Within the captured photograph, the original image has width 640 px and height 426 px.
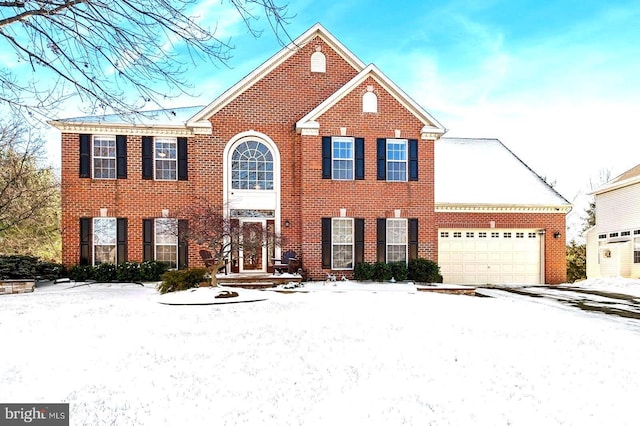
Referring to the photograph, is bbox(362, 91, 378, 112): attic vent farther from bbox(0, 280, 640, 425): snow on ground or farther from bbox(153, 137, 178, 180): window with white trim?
bbox(0, 280, 640, 425): snow on ground

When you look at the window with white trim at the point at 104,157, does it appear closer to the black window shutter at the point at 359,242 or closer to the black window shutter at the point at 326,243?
the black window shutter at the point at 326,243

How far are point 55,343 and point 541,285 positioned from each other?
18.0 meters

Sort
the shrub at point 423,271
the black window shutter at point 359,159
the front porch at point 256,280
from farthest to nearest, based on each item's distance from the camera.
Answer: the black window shutter at point 359,159, the shrub at point 423,271, the front porch at point 256,280

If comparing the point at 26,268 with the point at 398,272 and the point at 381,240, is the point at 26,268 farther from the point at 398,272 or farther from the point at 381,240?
the point at 398,272

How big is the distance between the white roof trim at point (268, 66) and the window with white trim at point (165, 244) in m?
4.01

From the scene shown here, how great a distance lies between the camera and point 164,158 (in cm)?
1650

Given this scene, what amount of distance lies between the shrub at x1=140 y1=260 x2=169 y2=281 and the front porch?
8.59 feet

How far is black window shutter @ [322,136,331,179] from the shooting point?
16.0 metres

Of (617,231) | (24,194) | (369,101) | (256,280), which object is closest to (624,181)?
(617,231)

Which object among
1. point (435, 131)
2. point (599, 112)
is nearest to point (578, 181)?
point (599, 112)

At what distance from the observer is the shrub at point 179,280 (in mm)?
12336

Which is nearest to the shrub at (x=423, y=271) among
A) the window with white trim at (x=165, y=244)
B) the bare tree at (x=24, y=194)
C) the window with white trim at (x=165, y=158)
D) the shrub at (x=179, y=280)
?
the shrub at (x=179, y=280)

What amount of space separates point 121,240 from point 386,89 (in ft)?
39.2

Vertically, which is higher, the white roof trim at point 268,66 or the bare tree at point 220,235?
the white roof trim at point 268,66
